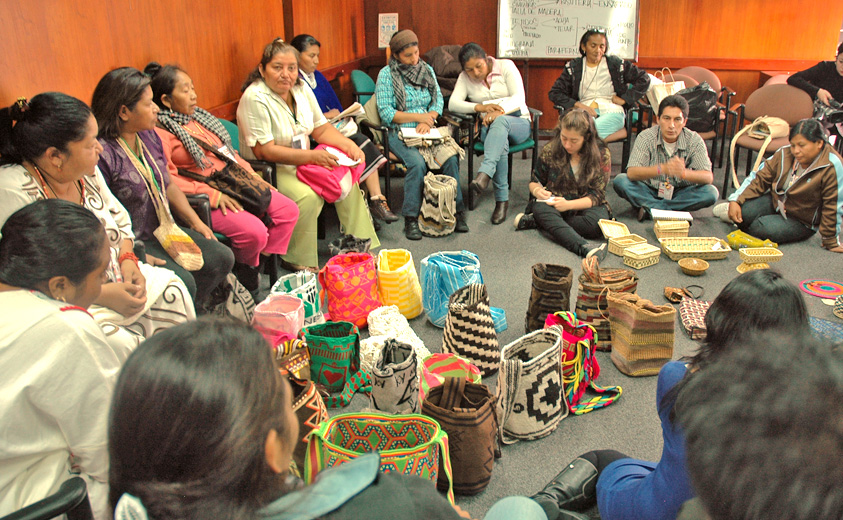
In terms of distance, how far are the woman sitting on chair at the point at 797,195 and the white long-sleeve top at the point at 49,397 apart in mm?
3994

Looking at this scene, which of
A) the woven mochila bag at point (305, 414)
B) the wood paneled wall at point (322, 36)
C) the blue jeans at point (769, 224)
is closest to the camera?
the woven mochila bag at point (305, 414)

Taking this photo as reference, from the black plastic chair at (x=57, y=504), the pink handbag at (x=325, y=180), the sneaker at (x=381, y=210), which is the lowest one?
the sneaker at (x=381, y=210)

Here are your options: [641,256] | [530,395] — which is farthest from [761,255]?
[530,395]

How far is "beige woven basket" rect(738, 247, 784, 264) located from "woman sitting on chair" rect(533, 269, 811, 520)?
220 cm

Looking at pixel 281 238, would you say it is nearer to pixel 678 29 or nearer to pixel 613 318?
pixel 613 318

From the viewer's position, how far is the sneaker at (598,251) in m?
3.81

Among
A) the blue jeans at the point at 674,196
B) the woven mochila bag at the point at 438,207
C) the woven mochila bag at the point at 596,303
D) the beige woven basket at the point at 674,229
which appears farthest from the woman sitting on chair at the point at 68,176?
the blue jeans at the point at 674,196

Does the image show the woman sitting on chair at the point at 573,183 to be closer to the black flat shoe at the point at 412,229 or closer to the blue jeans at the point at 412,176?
the blue jeans at the point at 412,176

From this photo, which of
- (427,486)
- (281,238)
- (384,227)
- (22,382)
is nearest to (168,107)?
(281,238)

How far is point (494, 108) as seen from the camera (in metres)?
4.91

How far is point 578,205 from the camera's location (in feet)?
13.8

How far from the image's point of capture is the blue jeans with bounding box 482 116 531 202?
468 centimetres

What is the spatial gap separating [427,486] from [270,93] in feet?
10.1

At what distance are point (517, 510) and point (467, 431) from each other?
18.9 inches
